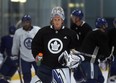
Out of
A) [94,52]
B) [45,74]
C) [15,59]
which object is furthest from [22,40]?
[45,74]

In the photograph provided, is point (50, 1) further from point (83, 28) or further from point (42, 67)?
point (42, 67)

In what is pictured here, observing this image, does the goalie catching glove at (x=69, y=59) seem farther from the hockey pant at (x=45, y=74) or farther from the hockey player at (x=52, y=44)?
the hockey pant at (x=45, y=74)

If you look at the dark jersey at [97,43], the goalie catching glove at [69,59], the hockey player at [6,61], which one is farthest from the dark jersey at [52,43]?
the hockey player at [6,61]

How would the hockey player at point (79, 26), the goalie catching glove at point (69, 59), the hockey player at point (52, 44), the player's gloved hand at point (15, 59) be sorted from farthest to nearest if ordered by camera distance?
the player's gloved hand at point (15, 59), the hockey player at point (79, 26), the hockey player at point (52, 44), the goalie catching glove at point (69, 59)

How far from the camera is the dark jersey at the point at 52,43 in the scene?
18.0ft

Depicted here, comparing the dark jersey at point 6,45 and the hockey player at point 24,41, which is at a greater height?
the hockey player at point 24,41

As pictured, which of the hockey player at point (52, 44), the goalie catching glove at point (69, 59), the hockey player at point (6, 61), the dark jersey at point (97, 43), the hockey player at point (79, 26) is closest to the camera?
the goalie catching glove at point (69, 59)

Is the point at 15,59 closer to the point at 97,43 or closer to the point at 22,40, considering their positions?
the point at 22,40

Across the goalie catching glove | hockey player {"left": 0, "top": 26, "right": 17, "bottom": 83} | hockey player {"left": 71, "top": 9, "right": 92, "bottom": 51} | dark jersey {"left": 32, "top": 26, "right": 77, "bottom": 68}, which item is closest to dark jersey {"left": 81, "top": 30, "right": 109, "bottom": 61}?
hockey player {"left": 71, "top": 9, "right": 92, "bottom": 51}

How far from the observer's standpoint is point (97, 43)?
22.6 feet

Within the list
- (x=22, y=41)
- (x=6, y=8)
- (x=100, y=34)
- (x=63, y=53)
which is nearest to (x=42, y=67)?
(x=63, y=53)

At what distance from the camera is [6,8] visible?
16.5 meters

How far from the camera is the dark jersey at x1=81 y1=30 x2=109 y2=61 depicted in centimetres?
677

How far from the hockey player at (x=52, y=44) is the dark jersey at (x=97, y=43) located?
4.05 ft
